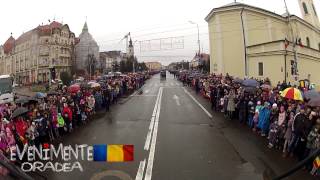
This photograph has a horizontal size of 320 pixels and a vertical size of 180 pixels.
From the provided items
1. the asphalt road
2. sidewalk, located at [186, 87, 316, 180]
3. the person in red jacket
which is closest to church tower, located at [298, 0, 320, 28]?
the asphalt road

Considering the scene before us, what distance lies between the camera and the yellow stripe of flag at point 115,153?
10.5 m

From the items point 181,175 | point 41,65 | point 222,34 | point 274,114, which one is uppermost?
point 222,34

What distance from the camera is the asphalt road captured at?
10.3 m

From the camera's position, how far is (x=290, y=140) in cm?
1229

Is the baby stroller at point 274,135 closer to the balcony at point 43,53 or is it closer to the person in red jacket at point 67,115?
the person in red jacket at point 67,115

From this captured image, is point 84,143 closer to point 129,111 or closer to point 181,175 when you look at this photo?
point 181,175

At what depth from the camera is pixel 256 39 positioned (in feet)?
195

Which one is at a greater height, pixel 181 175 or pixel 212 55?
pixel 212 55

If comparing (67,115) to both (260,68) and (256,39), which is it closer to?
(260,68)

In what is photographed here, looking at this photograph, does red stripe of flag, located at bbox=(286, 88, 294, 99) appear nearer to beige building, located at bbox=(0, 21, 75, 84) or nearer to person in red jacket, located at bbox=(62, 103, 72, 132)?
person in red jacket, located at bbox=(62, 103, 72, 132)

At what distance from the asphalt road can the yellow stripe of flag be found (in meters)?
0.21

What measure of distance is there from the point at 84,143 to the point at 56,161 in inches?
124

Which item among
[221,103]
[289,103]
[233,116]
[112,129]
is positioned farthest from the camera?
[221,103]

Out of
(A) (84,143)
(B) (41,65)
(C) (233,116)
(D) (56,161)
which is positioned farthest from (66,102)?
(B) (41,65)
